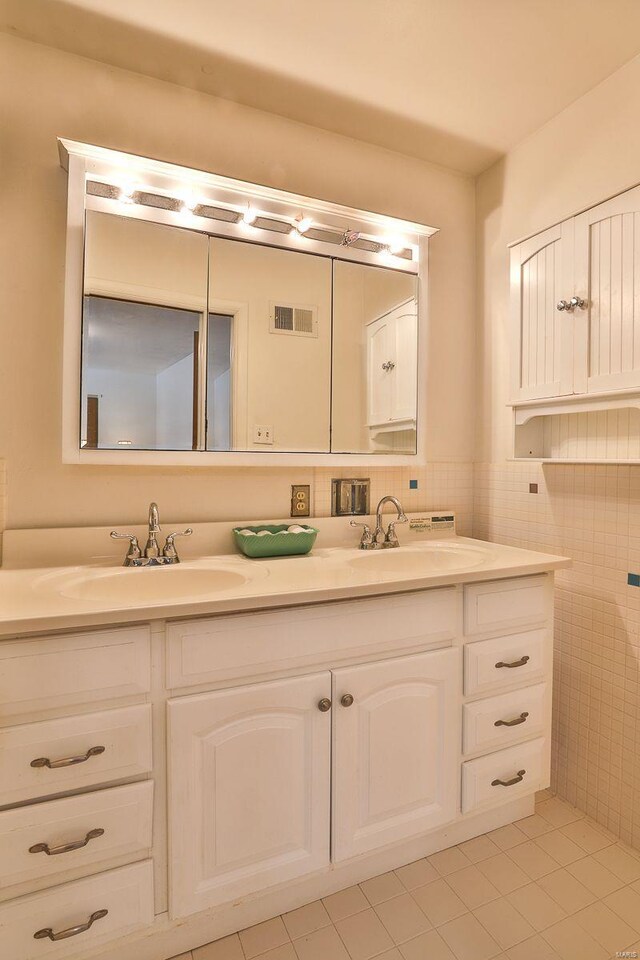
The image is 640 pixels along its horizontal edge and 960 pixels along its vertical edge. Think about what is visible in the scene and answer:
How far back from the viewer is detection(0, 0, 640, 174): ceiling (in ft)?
4.19

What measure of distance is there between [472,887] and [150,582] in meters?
1.18

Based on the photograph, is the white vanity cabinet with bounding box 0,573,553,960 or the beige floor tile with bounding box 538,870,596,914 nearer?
the white vanity cabinet with bounding box 0,573,553,960

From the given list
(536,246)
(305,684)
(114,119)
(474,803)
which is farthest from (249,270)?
(474,803)

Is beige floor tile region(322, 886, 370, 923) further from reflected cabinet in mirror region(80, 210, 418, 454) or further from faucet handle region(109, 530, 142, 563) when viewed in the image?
reflected cabinet in mirror region(80, 210, 418, 454)

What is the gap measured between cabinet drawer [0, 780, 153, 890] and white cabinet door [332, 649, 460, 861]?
452 mm

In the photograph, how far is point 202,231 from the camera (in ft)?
4.88

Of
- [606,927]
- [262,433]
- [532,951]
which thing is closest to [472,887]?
[532,951]

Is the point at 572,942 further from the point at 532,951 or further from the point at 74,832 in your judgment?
the point at 74,832

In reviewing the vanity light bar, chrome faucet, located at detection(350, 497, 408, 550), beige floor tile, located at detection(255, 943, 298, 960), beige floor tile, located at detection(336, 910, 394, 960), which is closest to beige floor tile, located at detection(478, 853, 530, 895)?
beige floor tile, located at detection(336, 910, 394, 960)

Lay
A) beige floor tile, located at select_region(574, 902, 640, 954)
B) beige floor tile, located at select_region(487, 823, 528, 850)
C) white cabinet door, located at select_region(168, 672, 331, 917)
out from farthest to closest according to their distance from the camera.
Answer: beige floor tile, located at select_region(487, 823, 528, 850)
beige floor tile, located at select_region(574, 902, 640, 954)
white cabinet door, located at select_region(168, 672, 331, 917)

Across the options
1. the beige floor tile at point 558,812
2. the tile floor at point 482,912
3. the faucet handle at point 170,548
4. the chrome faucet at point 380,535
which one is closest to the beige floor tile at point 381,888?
the tile floor at point 482,912

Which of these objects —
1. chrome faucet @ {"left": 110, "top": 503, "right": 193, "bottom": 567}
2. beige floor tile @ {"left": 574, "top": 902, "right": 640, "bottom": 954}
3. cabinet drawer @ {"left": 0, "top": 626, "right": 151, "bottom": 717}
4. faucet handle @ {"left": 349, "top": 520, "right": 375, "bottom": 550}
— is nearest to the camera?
cabinet drawer @ {"left": 0, "top": 626, "right": 151, "bottom": 717}

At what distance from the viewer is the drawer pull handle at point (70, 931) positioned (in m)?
0.96

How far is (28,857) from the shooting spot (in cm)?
94
